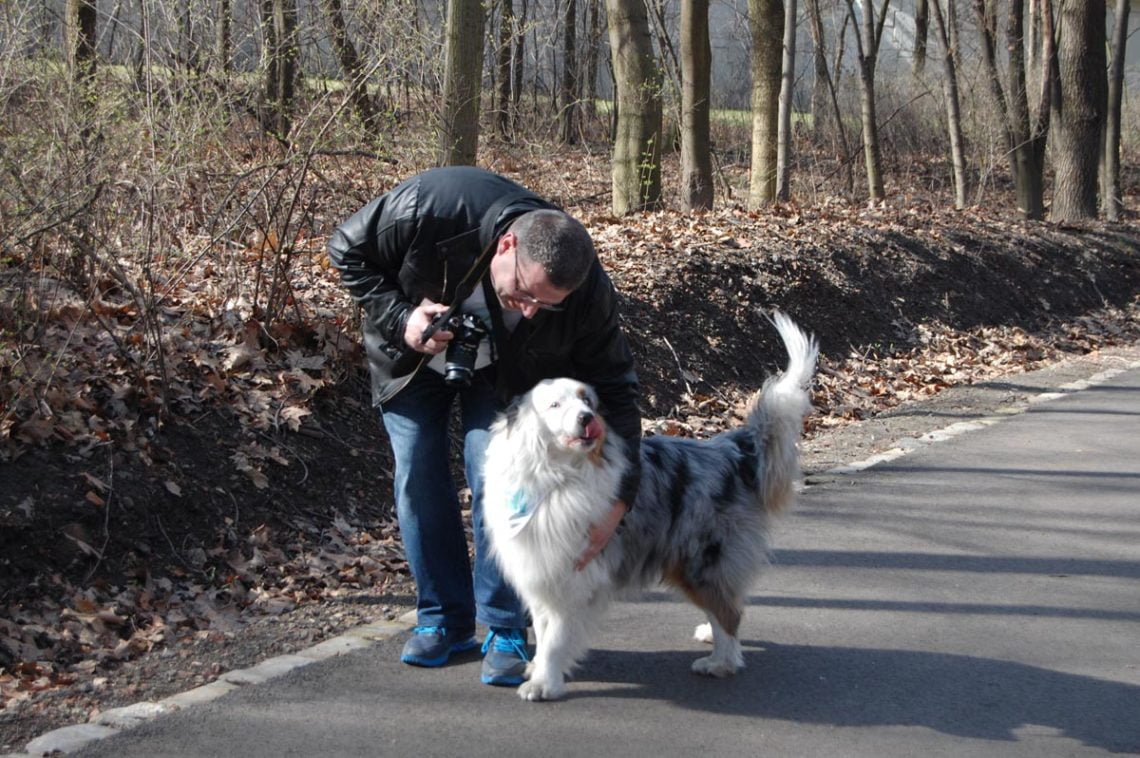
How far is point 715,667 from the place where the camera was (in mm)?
5043

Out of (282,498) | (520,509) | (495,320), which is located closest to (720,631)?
(520,509)

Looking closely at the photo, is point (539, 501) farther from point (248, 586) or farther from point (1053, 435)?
point (1053, 435)

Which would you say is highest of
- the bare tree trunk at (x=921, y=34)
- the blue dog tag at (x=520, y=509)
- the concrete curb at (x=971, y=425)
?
the bare tree trunk at (x=921, y=34)

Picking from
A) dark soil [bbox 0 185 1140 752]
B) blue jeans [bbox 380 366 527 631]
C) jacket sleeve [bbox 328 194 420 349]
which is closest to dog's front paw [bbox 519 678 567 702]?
blue jeans [bbox 380 366 527 631]

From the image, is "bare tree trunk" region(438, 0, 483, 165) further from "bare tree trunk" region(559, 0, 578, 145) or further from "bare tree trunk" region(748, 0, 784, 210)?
"bare tree trunk" region(559, 0, 578, 145)

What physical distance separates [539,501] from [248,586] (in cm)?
210

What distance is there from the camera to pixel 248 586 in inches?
233

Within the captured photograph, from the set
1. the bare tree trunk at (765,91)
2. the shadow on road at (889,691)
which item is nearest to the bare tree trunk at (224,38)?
the shadow on road at (889,691)

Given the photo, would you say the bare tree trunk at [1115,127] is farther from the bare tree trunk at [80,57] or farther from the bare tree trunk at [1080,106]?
the bare tree trunk at [80,57]

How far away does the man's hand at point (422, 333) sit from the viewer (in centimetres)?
446

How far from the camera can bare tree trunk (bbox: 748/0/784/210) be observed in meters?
16.5

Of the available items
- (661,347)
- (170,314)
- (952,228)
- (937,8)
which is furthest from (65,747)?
(937,8)

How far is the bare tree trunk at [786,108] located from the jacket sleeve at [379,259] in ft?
40.9

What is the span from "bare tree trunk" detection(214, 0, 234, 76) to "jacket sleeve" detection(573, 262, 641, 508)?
4722 millimetres
